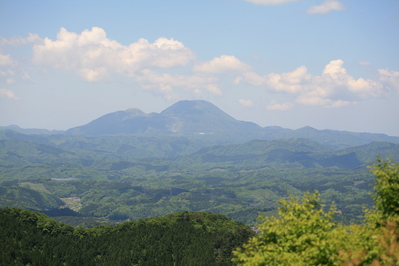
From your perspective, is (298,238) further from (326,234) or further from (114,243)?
(114,243)

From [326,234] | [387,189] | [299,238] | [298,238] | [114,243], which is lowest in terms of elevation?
[114,243]

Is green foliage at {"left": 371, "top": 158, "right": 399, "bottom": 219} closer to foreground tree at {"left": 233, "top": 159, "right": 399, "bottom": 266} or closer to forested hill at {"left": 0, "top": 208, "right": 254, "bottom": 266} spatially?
foreground tree at {"left": 233, "top": 159, "right": 399, "bottom": 266}

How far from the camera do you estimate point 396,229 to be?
3316 cm

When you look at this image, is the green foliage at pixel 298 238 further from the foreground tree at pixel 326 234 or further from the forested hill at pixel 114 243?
the forested hill at pixel 114 243

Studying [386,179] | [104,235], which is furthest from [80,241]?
[386,179]

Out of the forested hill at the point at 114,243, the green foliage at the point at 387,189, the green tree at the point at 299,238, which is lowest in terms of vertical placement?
the forested hill at the point at 114,243

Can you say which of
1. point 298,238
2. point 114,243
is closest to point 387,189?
point 298,238

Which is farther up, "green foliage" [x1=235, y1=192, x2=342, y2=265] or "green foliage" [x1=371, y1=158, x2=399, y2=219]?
"green foliage" [x1=371, y1=158, x2=399, y2=219]

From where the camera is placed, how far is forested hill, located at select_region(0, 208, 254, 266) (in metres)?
99.6

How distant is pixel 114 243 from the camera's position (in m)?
112

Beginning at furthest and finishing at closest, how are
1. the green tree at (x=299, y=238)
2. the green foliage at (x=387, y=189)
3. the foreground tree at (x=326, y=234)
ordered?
the green foliage at (x=387, y=189), the green tree at (x=299, y=238), the foreground tree at (x=326, y=234)

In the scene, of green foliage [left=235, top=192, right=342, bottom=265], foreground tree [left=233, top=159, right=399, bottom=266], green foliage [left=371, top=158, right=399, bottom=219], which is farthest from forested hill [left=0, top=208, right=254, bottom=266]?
green foliage [left=371, top=158, right=399, bottom=219]

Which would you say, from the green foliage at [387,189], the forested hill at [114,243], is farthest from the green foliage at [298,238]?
the forested hill at [114,243]

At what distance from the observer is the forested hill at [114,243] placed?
9956 centimetres
